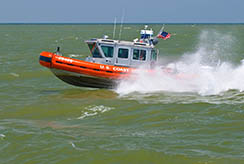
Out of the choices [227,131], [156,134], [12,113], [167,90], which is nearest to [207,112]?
[227,131]

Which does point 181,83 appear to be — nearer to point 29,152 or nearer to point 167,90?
point 167,90

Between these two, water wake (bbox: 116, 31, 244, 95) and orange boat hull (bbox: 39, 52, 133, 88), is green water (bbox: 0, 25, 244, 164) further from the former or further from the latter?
orange boat hull (bbox: 39, 52, 133, 88)

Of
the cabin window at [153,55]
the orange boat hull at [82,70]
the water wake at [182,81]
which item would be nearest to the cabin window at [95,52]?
the orange boat hull at [82,70]

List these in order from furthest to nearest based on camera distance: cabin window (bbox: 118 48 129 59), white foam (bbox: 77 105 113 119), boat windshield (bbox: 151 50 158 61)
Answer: boat windshield (bbox: 151 50 158 61)
cabin window (bbox: 118 48 129 59)
white foam (bbox: 77 105 113 119)

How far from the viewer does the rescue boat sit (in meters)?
14.4

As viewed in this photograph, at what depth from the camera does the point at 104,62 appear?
48.4 feet

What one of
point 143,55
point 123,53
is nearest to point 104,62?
point 123,53

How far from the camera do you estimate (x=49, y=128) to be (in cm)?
1004

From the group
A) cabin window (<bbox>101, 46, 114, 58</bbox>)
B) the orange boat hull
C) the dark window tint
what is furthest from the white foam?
the dark window tint

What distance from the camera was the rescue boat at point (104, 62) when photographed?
14406mm

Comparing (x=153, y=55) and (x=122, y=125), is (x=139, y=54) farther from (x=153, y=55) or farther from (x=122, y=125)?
(x=122, y=125)

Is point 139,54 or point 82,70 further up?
point 139,54

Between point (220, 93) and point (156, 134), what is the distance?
→ 6229 mm

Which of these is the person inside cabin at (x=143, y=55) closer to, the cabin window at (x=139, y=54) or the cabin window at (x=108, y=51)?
the cabin window at (x=139, y=54)
